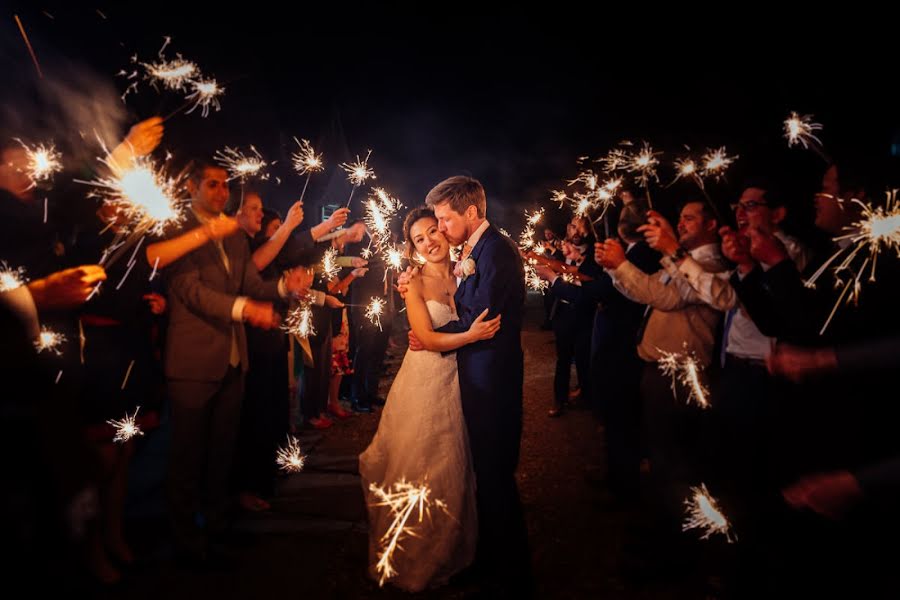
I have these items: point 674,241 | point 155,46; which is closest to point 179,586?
point 674,241

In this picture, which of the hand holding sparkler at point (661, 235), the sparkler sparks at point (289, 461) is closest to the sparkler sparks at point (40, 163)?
the sparkler sparks at point (289, 461)

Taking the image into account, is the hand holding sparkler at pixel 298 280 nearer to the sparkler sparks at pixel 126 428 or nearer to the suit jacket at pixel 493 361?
the sparkler sparks at pixel 126 428

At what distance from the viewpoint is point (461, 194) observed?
10.4ft

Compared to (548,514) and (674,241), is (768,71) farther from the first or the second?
(548,514)

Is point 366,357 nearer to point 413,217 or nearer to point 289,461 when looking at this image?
point 289,461

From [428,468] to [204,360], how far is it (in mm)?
1719

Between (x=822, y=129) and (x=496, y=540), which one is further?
(x=822, y=129)

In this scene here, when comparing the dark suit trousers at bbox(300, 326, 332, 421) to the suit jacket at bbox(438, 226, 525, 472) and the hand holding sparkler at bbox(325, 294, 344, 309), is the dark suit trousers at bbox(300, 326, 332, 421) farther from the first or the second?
the suit jacket at bbox(438, 226, 525, 472)

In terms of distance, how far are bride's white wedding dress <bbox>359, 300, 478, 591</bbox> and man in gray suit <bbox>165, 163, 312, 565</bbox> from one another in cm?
113

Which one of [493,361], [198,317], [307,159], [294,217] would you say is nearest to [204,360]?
[198,317]

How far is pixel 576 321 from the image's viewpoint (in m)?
6.46

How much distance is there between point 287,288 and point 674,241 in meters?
3.18

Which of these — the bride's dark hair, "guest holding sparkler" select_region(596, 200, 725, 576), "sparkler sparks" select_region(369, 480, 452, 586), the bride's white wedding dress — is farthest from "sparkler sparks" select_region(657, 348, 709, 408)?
the bride's dark hair

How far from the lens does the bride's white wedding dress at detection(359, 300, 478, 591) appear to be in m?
2.95
